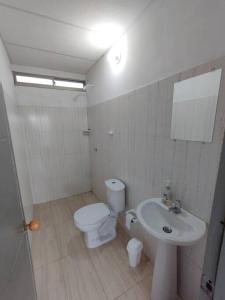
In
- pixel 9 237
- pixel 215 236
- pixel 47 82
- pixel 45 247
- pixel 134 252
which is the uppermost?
pixel 47 82

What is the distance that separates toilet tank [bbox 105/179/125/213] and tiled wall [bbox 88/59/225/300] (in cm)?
8

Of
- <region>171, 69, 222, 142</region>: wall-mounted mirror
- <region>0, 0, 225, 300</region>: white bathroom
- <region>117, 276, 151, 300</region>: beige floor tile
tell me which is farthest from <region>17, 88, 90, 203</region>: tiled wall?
<region>171, 69, 222, 142</region>: wall-mounted mirror

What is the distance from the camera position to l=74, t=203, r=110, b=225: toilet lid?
165cm

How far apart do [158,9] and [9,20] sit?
4.40 feet

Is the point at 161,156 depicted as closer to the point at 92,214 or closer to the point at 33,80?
the point at 92,214

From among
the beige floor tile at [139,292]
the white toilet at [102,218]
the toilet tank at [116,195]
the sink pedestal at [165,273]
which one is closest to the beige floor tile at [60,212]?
the white toilet at [102,218]

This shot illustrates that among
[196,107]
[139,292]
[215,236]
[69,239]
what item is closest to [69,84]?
[196,107]

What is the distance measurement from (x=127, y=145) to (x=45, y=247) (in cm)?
Result: 163

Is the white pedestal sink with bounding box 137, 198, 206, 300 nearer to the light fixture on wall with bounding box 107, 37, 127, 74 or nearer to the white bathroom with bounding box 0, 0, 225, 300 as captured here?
the white bathroom with bounding box 0, 0, 225, 300

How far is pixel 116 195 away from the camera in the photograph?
180 cm

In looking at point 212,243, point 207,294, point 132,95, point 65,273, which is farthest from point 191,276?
point 132,95

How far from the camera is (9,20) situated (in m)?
1.33

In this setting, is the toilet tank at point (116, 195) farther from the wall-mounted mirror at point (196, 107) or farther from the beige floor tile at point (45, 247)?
the wall-mounted mirror at point (196, 107)

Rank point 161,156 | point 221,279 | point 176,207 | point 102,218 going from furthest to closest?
point 102,218 → point 161,156 → point 176,207 → point 221,279
